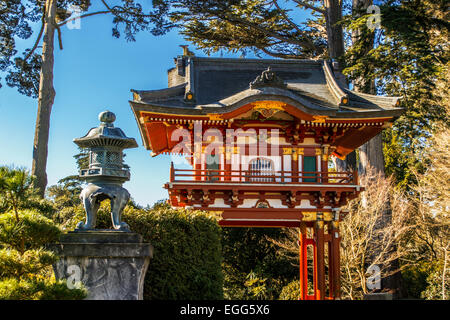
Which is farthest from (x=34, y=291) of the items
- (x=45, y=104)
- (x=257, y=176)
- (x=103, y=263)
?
(x=45, y=104)

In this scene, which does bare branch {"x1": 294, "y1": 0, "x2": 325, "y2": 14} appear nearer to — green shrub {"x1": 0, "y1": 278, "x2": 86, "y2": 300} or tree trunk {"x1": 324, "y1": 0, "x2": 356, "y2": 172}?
tree trunk {"x1": 324, "y1": 0, "x2": 356, "y2": 172}

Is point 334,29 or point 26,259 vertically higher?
point 334,29

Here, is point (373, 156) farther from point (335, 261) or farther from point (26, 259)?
point (26, 259)

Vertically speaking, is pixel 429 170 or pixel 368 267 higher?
pixel 429 170

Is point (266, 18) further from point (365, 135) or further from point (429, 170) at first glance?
point (429, 170)

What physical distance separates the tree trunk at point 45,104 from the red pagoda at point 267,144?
14.5 ft

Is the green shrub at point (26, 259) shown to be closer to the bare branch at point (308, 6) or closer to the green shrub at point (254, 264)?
the green shrub at point (254, 264)

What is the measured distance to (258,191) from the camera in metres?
14.7

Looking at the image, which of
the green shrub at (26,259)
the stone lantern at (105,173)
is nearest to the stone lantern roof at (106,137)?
the stone lantern at (105,173)

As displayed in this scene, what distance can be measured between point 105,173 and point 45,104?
12119mm

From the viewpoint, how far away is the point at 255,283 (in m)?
20.2
